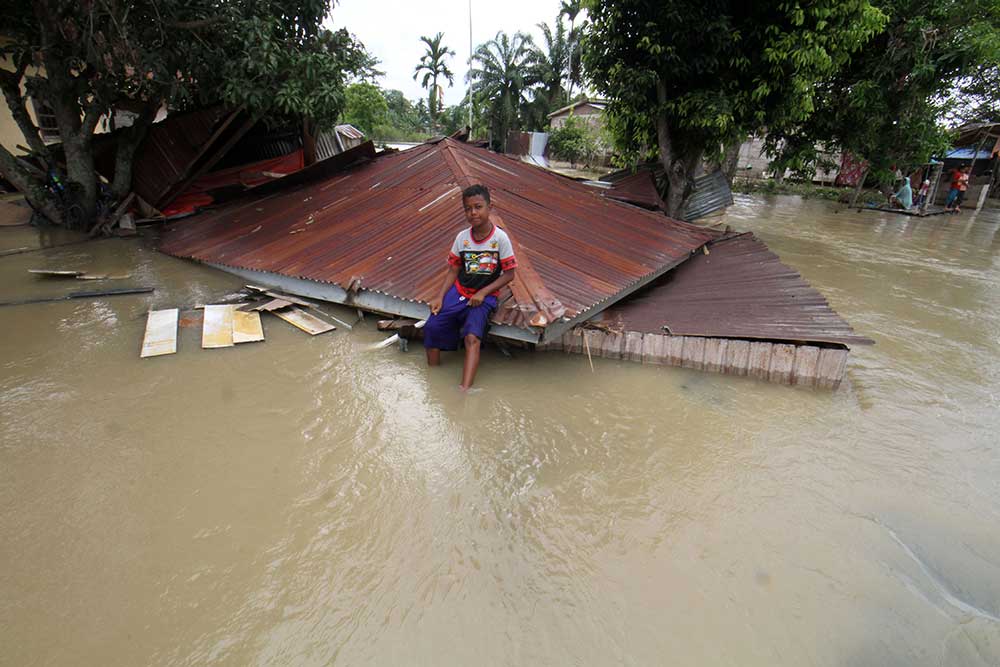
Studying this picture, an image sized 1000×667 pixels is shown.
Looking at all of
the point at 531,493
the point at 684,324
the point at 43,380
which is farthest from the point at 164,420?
the point at 684,324

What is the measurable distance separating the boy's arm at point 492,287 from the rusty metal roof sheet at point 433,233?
19 cm

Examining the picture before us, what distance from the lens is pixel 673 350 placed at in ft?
15.7

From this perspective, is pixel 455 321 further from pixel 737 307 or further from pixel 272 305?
pixel 737 307

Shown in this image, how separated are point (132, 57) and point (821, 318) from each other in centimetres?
908

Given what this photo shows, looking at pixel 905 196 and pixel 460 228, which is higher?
pixel 905 196

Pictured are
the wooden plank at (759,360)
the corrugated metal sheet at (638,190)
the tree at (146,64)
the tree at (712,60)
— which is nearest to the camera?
the wooden plank at (759,360)

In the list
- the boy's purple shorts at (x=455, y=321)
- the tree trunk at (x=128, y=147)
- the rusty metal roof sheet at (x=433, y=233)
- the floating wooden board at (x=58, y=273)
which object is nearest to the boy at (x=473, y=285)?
the boy's purple shorts at (x=455, y=321)

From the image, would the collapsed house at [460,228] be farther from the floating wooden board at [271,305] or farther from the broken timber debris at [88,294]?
the broken timber debris at [88,294]

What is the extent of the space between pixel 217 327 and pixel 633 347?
13.6ft

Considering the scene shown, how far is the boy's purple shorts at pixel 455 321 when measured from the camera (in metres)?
4.22

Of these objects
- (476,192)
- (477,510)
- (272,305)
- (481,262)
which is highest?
(476,192)

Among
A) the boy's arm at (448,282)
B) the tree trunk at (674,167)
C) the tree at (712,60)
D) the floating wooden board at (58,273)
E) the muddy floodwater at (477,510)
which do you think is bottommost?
the muddy floodwater at (477,510)

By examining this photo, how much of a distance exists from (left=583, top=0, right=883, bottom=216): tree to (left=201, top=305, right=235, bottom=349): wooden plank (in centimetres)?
728

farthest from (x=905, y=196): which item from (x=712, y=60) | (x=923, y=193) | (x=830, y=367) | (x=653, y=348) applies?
(x=653, y=348)
